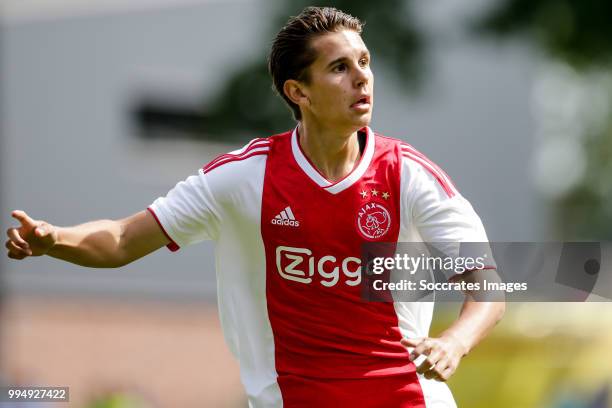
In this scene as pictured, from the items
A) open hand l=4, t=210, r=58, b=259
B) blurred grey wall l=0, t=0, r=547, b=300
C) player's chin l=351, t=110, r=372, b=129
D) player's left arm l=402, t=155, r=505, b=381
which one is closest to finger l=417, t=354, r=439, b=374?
player's left arm l=402, t=155, r=505, b=381

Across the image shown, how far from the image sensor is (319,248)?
5191 mm

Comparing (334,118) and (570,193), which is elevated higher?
(334,118)

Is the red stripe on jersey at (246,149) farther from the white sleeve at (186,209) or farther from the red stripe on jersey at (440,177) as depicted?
the red stripe on jersey at (440,177)

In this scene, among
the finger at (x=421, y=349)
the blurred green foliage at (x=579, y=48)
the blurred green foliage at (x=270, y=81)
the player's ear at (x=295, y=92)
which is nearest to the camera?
the finger at (x=421, y=349)

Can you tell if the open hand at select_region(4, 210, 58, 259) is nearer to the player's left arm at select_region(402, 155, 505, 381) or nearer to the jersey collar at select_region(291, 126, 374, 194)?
the jersey collar at select_region(291, 126, 374, 194)

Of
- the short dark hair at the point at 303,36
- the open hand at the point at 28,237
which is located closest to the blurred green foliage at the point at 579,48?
the short dark hair at the point at 303,36

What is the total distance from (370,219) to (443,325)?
5.28 m

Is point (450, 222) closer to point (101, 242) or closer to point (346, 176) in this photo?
point (346, 176)

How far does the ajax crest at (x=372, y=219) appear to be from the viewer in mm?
5160

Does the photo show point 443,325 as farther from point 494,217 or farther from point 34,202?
point 494,217

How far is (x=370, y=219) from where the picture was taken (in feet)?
16.9

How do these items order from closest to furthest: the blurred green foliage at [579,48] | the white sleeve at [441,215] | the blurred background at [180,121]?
1. the white sleeve at [441,215]
2. the blurred green foliage at [579,48]
3. the blurred background at [180,121]

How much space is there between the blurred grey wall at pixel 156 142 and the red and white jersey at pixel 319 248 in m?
16.3

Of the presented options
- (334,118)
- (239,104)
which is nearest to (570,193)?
(239,104)
